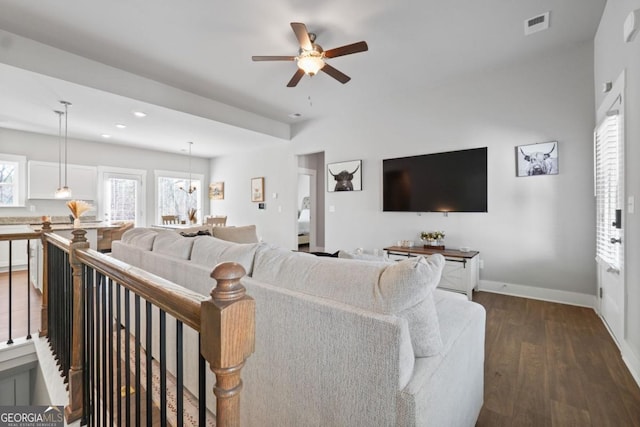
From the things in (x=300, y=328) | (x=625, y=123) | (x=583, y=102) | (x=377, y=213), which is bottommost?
(x=300, y=328)

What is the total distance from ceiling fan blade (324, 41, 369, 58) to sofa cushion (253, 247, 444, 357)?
221cm

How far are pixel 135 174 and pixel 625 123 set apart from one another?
8106 mm

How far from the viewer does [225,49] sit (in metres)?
3.35

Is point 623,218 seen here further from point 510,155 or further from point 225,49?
point 225,49

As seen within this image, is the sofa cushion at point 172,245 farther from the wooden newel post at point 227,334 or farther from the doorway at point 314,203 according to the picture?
the doorway at point 314,203

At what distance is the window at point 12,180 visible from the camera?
206 inches

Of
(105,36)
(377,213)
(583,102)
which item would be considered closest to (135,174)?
(105,36)

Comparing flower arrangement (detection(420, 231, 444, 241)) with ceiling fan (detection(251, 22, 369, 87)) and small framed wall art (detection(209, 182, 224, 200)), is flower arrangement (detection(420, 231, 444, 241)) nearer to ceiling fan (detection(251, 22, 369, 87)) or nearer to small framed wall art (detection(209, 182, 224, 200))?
ceiling fan (detection(251, 22, 369, 87))

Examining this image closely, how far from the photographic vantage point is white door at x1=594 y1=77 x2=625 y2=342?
2297 mm

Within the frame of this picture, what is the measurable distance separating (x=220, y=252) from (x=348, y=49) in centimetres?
219

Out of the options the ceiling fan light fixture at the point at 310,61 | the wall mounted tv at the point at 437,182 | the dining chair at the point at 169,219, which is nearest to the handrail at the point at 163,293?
the ceiling fan light fixture at the point at 310,61

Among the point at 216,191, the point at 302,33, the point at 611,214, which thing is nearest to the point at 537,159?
the point at 611,214

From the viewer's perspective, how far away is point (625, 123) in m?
2.19

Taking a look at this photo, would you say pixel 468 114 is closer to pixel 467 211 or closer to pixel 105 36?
pixel 467 211
